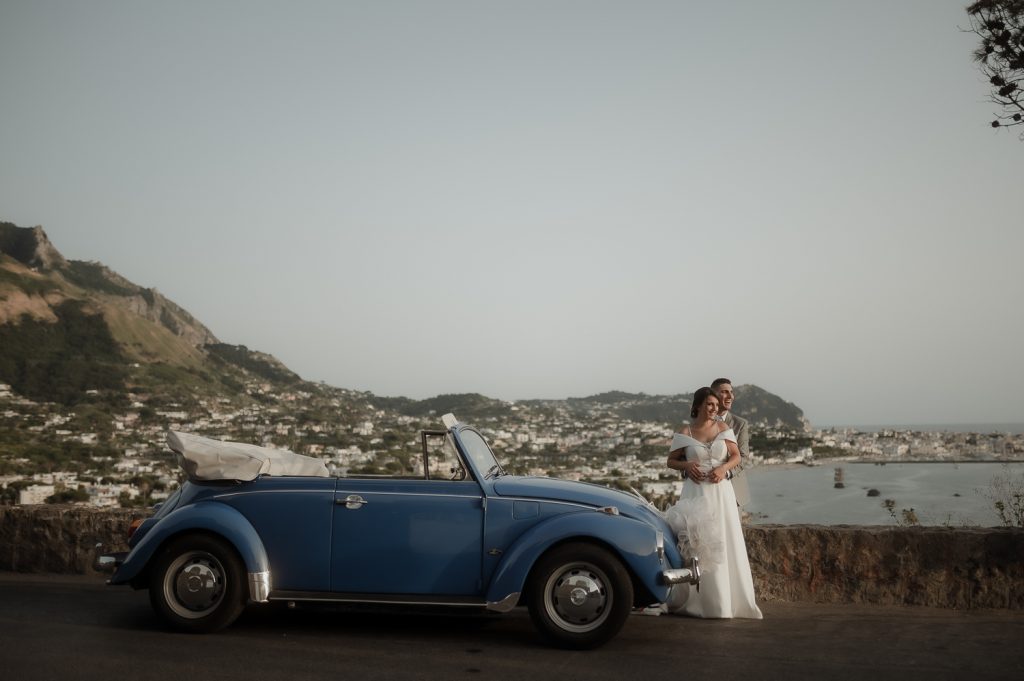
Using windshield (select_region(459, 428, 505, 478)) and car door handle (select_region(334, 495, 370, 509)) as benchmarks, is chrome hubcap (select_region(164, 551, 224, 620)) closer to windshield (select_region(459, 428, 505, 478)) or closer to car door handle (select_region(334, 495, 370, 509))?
car door handle (select_region(334, 495, 370, 509))

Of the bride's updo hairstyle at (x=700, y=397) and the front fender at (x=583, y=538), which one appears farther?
the bride's updo hairstyle at (x=700, y=397)

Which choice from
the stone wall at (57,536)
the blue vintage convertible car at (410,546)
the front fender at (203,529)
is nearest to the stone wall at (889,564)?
the blue vintage convertible car at (410,546)

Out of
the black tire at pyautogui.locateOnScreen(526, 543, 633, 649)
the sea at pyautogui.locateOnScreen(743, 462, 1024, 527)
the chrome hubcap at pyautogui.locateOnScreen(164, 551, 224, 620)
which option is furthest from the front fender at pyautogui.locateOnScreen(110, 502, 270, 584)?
the sea at pyautogui.locateOnScreen(743, 462, 1024, 527)

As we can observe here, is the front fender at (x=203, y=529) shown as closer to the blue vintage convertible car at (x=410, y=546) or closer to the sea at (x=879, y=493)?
the blue vintage convertible car at (x=410, y=546)

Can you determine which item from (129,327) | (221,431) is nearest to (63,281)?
(129,327)

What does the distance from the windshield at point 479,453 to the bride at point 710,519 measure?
1.52 metres

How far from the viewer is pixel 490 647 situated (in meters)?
6.23

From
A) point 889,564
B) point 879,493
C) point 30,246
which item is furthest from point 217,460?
point 30,246

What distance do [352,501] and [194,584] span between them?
55.2 inches

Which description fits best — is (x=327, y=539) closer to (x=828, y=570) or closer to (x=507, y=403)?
(x=828, y=570)

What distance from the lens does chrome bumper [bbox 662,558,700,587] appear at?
6156mm

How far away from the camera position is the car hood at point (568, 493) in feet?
21.1

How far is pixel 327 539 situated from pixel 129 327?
→ 77.5 metres

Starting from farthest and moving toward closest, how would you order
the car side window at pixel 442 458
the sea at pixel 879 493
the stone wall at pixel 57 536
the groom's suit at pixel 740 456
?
1. the stone wall at pixel 57 536
2. the sea at pixel 879 493
3. the groom's suit at pixel 740 456
4. the car side window at pixel 442 458
